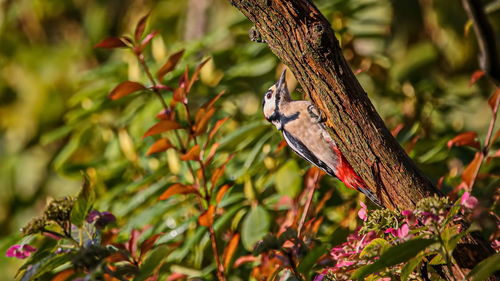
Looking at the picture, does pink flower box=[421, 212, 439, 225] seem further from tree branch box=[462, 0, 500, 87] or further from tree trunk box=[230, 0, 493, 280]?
tree branch box=[462, 0, 500, 87]

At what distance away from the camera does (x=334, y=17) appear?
109 inches

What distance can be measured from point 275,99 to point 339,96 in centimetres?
86

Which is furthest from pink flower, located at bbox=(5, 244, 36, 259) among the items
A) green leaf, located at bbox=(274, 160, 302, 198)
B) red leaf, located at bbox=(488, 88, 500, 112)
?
red leaf, located at bbox=(488, 88, 500, 112)

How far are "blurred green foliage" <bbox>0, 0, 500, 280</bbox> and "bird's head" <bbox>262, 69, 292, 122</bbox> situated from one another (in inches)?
1.7

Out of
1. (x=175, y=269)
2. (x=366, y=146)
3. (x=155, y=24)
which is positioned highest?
(x=155, y=24)

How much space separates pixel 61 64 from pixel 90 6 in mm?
489

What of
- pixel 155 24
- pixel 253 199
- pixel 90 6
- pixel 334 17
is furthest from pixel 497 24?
pixel 90 6

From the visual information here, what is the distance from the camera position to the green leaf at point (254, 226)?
1.98m

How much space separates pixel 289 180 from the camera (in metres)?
2.06

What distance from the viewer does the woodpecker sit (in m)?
2.01

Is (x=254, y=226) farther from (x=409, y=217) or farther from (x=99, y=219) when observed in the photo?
(x=409, y=217)

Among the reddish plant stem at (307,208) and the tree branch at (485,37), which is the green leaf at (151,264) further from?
the tree branch at (485,37)

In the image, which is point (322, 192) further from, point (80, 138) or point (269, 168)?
point (80, 138)

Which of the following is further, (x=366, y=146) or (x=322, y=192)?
(x=322, y=192)
